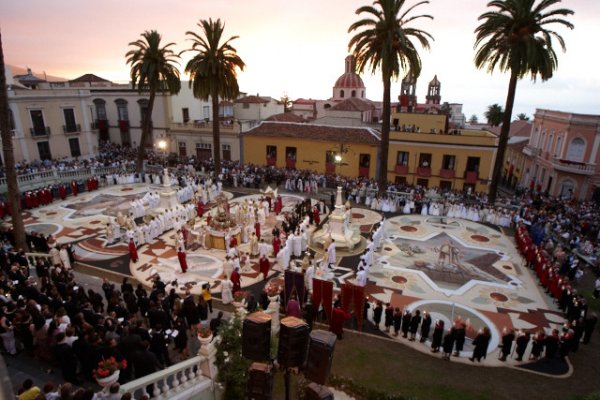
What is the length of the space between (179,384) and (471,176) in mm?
32259

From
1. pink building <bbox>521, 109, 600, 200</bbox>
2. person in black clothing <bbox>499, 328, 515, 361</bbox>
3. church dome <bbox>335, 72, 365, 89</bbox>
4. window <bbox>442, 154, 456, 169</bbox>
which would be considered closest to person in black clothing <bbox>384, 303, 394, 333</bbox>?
person in black clothing <bbox>499, 328, 515, 361</bbox>

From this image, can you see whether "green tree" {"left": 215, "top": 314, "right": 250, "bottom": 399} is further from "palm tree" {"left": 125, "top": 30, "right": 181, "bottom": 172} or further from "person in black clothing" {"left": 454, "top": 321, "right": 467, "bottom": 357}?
"palm tree" {"left": 125, "top": 30, "right": 181, "bottom": 172}

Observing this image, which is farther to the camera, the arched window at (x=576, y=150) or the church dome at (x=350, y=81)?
the church dome at (x=350, y=81)

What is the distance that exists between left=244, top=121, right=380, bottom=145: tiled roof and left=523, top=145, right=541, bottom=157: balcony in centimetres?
1723

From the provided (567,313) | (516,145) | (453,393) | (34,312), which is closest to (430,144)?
(516,145)

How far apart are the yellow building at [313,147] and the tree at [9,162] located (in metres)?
24.4

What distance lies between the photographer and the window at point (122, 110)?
4599 centimetres

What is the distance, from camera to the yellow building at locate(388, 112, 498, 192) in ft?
110

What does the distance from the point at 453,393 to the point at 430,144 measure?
93.7 ft

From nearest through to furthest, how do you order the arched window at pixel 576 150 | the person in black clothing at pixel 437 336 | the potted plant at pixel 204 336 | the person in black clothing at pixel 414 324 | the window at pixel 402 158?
1. the potted plant at pixel 204 336
2. the person in black clothing at pixel 437 336
3. the person in black clothing at pixel 414 324
4. the arched window at pixel 576 150
5. the window at pixel 402 158

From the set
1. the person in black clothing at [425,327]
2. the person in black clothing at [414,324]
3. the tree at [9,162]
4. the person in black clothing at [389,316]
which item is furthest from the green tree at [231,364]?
the tree at [9,162]

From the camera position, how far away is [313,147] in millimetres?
37375

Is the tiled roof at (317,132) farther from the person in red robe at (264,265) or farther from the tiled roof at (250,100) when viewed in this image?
the person in red robe at (264,265)

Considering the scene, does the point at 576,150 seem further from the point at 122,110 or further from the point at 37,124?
the point at 37,124
